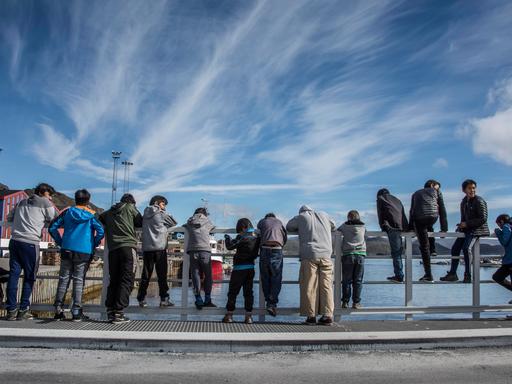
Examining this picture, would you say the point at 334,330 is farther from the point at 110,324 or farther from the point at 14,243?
the point at 14,243

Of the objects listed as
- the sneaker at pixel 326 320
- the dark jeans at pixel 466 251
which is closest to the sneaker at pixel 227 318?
the sneaker at pixel 326 320

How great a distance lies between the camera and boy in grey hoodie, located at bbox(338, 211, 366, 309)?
8.55 m

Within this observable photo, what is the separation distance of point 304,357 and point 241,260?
236 cm

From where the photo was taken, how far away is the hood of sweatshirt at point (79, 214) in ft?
25.5

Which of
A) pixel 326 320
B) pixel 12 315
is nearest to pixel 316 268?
pixel 326 320

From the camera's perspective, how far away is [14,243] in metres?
7.80

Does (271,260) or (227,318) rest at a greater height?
(271,260)

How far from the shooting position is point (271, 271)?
8.02 meters

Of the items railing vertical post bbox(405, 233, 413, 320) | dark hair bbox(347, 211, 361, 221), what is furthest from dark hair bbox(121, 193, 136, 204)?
railing vertical post bbox(405, 233, 413, 320)

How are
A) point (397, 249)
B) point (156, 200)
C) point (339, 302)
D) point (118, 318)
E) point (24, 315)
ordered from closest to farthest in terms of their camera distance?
point (118, 318), point (24, 315), point (156, 200), point (339, 302), point (397, 249)

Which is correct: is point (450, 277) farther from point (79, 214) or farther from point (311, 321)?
point (79, 214)

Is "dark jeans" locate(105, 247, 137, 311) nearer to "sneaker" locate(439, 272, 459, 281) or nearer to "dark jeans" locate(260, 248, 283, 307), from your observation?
"dark jeans" locate(260, 248, 283, 307)

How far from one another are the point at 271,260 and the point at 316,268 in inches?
28.5

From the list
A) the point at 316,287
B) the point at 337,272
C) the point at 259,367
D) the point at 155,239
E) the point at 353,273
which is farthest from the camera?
the point at 353,273
